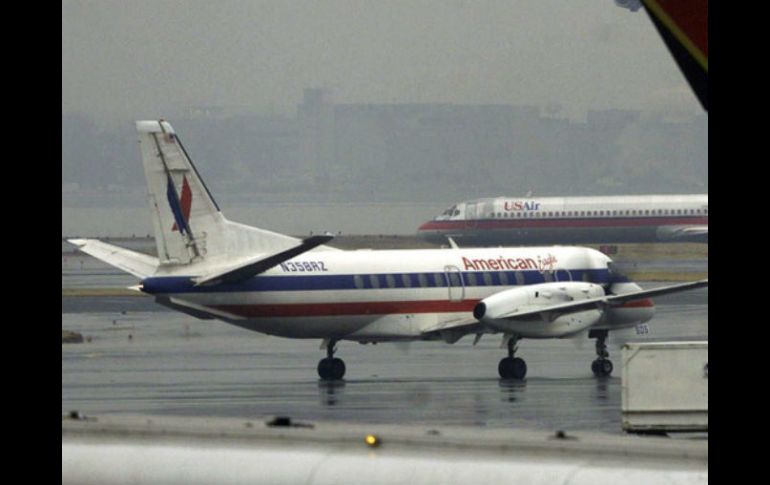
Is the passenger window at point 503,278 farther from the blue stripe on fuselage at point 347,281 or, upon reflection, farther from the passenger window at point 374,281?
the passenger window at point 374,281

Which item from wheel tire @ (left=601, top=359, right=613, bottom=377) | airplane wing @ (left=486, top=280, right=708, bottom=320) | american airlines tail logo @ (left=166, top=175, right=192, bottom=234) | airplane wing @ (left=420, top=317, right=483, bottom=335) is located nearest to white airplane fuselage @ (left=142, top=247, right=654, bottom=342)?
airplane wing @ (left=420, top=317, right=483, bottom=335)

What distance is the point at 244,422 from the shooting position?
40.3 ft

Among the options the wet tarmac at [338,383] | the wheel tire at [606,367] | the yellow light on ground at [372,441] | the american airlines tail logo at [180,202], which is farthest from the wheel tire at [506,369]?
the yellow light on ground at [372,441]

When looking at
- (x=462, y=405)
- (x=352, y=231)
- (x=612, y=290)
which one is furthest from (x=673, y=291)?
(x=352, y=231)

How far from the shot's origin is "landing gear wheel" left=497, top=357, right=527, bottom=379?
3478 cm

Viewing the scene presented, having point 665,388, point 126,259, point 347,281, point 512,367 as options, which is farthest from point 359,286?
point 665,388

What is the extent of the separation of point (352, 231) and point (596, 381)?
68442mm

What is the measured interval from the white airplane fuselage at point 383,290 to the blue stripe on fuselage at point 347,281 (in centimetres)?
2

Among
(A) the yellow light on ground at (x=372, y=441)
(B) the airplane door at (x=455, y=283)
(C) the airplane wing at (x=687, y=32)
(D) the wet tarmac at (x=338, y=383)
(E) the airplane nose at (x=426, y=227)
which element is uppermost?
(E) the airplane nose at (x=426, y=227)

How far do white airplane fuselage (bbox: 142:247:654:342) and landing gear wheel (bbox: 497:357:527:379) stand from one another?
0.66 metres

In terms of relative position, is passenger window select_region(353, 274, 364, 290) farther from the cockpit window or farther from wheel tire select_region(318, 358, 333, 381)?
the cockpit window

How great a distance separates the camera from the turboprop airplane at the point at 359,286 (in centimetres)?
3503

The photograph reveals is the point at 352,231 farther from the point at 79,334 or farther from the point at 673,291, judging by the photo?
the point at 673,291

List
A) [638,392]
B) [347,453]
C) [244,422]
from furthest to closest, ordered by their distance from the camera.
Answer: [638,392] < [244,422] < [347,453]
